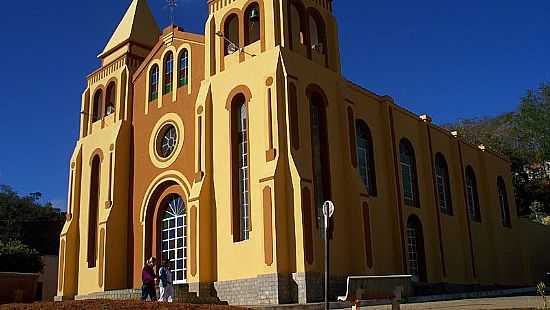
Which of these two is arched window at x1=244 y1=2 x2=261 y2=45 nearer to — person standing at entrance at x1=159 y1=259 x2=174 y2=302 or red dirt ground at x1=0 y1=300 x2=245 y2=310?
person standing at entrance at x1=159 y1=259 x2=174 y2=302

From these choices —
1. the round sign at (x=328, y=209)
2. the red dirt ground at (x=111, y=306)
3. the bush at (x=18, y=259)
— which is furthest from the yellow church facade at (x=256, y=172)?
the round sign at (x=328, y=209)

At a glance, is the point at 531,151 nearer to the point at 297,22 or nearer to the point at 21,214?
the point at 297,22

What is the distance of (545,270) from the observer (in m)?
35.7

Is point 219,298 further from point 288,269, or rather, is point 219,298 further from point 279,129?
point 279,129

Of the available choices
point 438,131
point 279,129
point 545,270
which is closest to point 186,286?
point 279,129

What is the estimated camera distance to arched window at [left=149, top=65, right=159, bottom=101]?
→ 25.6 meters

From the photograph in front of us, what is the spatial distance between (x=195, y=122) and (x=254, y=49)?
3.68 metres

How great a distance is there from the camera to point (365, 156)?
78.1 ft

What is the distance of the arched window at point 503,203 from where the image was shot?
33844 mm

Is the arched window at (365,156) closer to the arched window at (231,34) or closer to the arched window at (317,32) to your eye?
the arched window at (317,32)

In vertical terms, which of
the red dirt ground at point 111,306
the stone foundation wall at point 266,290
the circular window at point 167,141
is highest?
the circular window at point 167,141

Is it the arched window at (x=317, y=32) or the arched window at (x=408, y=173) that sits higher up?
the arched window at (x=317, y=32)

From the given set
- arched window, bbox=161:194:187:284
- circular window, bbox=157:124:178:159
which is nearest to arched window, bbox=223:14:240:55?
circular window, bbox=157:124:178:159

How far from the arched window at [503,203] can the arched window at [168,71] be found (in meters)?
19.9
